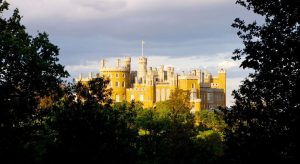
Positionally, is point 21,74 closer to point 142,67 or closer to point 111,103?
point 111,103

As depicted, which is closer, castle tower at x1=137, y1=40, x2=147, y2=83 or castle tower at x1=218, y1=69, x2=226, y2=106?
castle tower at x1=137, y1=40, x2=147, y2=83

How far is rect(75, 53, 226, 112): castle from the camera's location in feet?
407

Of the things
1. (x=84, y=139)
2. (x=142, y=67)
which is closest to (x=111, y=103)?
(x=84, y=139)

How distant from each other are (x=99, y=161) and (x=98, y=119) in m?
1.98

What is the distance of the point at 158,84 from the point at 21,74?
9814 cm

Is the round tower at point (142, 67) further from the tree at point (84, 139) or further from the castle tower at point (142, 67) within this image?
the tree at point (84, 139)

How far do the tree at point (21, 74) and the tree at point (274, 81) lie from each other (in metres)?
11.8

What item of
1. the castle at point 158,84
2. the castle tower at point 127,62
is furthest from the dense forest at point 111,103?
the castle tower at point 127,62

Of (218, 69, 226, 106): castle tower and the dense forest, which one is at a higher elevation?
(218, 69, 226, 106): castle tower

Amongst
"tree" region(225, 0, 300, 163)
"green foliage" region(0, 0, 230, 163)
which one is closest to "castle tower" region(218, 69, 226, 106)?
"green foliage" region(0, 0, 230, 163)

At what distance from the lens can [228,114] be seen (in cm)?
1819

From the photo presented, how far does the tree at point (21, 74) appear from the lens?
26156 mm

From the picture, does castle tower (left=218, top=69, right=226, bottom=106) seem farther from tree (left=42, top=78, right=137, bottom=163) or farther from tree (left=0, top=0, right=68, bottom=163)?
tree (left=42, top=78, right=137, bottom=163)

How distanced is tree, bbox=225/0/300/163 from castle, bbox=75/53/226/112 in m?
101
